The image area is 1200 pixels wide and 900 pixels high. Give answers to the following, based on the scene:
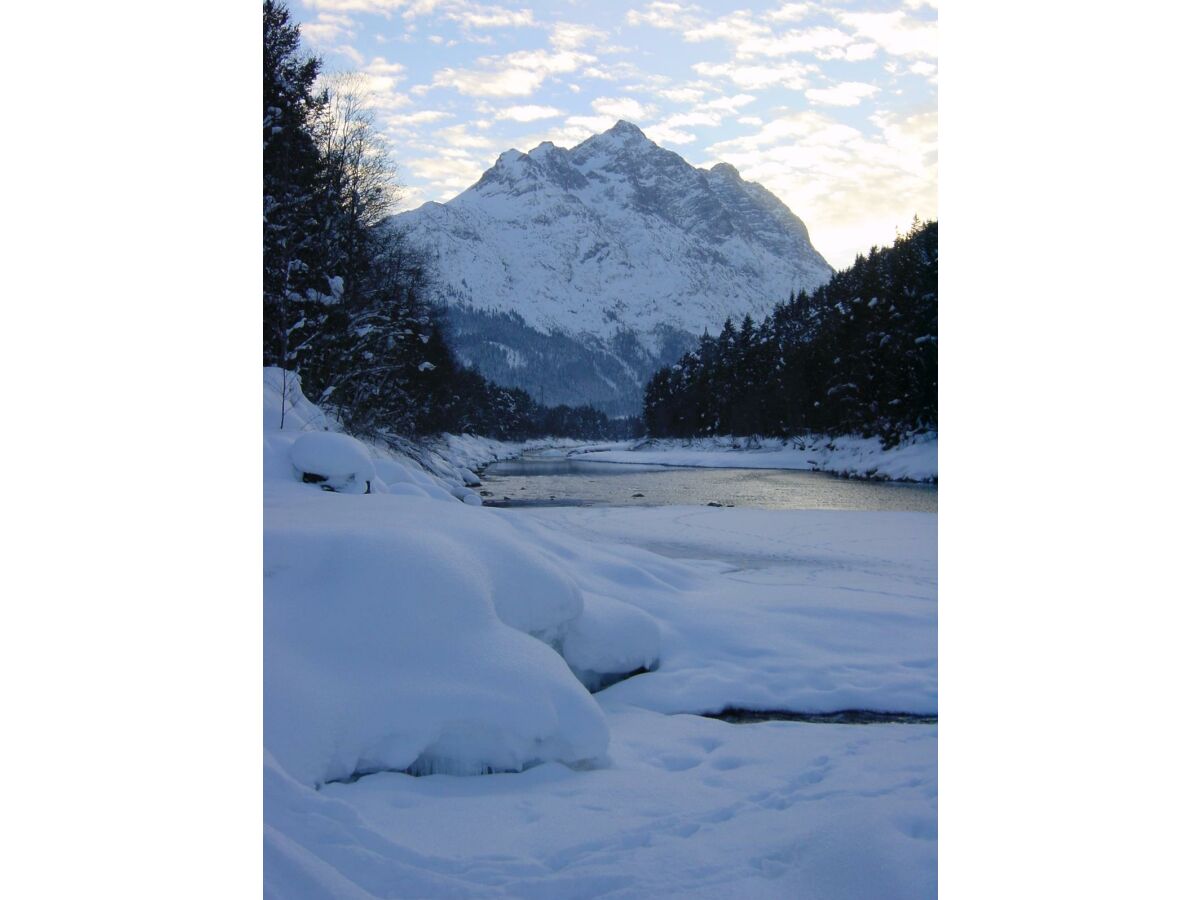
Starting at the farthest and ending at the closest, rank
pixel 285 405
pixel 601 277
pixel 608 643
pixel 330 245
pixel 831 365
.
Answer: pixel 601 277
pixel 831 365
pixel 330 245
pixel 285 405
pixel 608 643

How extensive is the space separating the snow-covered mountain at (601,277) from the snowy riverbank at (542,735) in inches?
1142

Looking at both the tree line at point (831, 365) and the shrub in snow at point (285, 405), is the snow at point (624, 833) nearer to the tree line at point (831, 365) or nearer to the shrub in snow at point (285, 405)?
the shrub in snow at point (285, 405)

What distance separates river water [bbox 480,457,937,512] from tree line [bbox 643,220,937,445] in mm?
1435

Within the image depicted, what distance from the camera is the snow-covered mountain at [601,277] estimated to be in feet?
184

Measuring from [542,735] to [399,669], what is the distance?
0.50 metres

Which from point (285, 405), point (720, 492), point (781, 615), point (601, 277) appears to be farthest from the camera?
point (601, 277)

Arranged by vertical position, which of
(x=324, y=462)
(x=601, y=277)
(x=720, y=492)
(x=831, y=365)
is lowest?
(x=720, y=492)

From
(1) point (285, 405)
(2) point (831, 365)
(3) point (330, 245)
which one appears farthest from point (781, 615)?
(2) point (831, 365)

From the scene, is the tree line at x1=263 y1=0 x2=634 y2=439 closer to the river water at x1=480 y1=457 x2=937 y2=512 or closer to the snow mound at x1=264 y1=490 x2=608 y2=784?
the river water at x1=480 y1=457 x2=937 y2=512

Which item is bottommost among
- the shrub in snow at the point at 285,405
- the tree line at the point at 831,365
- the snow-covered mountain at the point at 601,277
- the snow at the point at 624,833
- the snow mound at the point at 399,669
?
the snow at the point at 624,833

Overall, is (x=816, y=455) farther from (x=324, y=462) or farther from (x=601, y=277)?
(x=601, y=277)

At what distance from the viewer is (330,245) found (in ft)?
27.9

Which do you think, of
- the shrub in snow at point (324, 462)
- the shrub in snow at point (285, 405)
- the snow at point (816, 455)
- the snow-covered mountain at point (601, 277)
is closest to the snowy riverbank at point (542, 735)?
the shrub in snow at point (324, 462)
